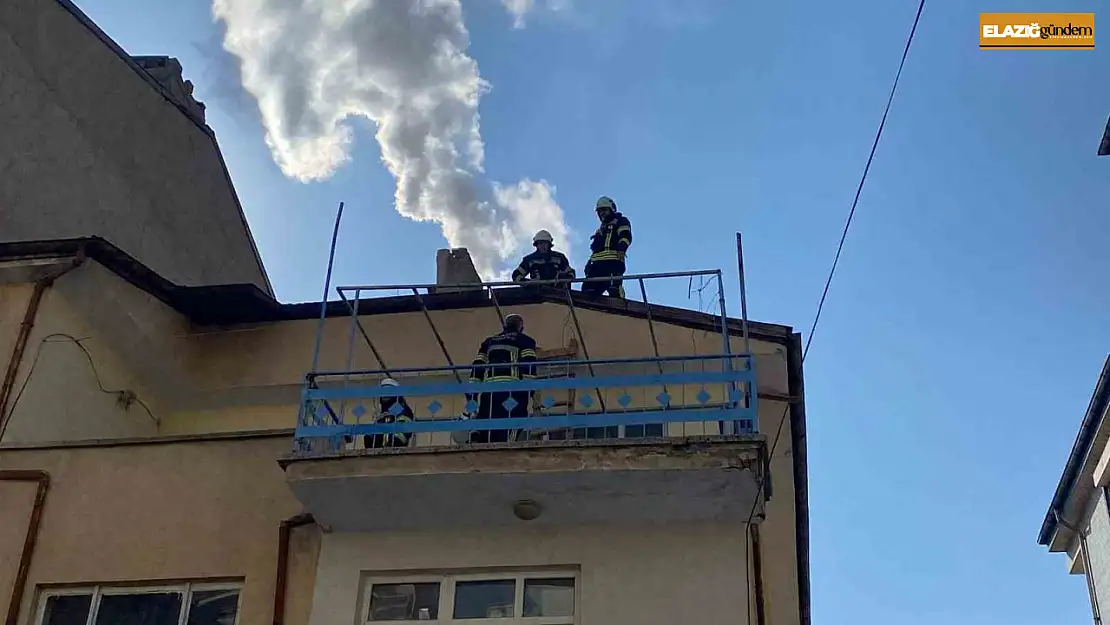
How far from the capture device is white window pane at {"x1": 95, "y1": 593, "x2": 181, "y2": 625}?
32.4 feet

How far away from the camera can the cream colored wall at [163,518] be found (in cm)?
1001

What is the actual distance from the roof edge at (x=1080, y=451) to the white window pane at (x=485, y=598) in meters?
7.08

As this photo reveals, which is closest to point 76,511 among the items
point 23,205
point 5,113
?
point 23,205

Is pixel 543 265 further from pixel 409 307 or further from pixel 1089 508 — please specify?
pixel 1089 508

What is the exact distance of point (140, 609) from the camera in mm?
9969

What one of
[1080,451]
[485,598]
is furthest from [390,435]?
[1080,451]

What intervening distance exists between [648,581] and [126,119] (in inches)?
460

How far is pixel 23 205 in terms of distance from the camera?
1495cm

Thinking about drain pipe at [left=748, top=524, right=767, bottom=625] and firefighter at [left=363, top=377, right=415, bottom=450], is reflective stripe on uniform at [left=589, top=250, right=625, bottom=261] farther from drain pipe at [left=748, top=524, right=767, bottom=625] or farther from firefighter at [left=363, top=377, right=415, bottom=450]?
drain pipe at [left=748, top=524, right=767, bottom=625]

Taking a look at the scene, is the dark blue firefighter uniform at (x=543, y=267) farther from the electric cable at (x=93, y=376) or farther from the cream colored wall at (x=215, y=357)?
A: the electric cable at (x=93, y=376)

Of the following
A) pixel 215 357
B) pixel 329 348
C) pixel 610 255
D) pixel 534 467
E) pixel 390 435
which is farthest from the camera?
pixel 610 255

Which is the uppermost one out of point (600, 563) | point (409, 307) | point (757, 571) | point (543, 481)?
point (409, 307)

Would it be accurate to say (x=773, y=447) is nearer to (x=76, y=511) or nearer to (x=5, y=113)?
(x=76, y=511)

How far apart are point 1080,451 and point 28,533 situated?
11165 millimetres
